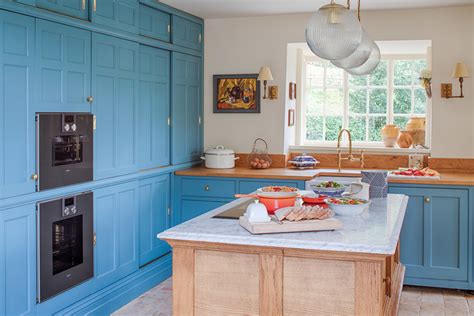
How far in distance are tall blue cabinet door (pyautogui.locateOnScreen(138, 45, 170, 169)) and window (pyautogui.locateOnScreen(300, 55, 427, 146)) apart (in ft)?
5.55

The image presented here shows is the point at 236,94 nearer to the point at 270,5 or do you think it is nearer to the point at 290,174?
the point at 270,5

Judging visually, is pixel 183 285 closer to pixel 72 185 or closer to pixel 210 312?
pixel 210 312

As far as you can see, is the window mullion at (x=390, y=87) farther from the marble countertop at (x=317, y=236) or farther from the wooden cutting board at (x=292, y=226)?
the wooden cutting board at (x=292, y=226)

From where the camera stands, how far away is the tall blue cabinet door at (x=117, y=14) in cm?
416

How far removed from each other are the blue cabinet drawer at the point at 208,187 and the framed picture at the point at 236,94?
35.4 inches

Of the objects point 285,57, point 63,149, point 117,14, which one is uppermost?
point 117,14

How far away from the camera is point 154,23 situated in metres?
5.07

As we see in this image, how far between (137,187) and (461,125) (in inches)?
115

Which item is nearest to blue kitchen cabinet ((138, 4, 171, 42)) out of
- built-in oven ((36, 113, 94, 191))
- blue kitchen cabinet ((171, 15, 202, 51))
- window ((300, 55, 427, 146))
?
blue kitchen cabinet ((171, 15, 202, 51))

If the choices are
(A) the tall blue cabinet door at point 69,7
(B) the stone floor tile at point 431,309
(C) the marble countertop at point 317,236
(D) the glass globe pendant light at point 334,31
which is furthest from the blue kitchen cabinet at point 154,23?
(B) the stone floor tile at point 431,309

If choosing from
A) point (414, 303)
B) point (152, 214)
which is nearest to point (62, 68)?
point (152, 214)

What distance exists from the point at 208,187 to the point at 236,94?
42.1 inches

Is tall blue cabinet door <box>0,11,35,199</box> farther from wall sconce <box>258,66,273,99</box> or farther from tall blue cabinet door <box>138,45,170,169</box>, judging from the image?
wall sconce <box>258,66,273,99</box>

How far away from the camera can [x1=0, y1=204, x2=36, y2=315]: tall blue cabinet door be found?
3.33 metres
